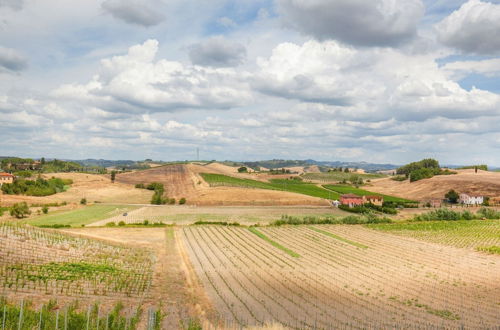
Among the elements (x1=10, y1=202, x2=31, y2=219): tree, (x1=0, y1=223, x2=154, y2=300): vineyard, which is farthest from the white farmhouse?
(x1=10, y1=202, x2=31, y2=219): tree

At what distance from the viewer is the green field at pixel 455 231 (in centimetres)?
5820

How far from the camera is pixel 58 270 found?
3291cm

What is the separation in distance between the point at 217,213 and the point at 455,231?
49.1 meters

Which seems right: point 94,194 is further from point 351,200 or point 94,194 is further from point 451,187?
point 451,187

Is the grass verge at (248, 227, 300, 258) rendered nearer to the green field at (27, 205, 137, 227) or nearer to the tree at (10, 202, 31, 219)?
the green field at (27, 205, 137, 227)

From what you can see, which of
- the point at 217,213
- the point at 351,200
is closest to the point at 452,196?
the point at 351,200

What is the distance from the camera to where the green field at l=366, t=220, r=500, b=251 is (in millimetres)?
58203

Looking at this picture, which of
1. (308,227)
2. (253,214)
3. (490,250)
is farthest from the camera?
(253,214)

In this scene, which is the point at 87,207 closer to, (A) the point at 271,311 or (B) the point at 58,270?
(B) the point at 58,270

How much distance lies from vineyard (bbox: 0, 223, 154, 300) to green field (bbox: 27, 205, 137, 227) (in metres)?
24.9

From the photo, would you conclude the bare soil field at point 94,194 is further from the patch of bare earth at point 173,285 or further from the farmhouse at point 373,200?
the farmhouse at point 373,200

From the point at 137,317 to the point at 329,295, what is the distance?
48.6ft

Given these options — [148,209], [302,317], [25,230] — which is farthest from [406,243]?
[148,209]

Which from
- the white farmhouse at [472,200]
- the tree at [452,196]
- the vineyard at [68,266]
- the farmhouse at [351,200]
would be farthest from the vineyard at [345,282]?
the tree at [452,196]
